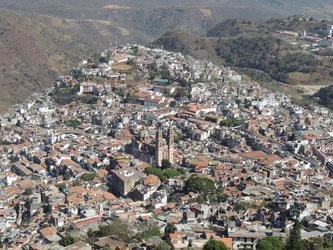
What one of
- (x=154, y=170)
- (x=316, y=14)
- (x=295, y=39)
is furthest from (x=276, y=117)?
(x=316, y=14)

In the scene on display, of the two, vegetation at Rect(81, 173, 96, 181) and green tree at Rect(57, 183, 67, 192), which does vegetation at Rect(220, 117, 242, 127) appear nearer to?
vegetation at Rect(81, 173, 96, 181)

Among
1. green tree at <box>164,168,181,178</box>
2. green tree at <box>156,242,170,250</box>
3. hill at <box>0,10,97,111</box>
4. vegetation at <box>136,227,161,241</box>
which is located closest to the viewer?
green tree at <box>156,242,170,250</box>

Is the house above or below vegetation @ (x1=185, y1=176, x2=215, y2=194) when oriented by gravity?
below

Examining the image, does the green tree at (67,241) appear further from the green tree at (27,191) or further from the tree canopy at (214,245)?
the green tree at (27,191)

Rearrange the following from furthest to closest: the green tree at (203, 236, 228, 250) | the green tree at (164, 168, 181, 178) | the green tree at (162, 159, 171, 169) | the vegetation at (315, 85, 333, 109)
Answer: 1. the vegetation at (315, 85, 333, 109)
2. the green tree at (162, 159, 171, 169)
3. the green tree at (164, 168, 181, 178)
4. the green tree at (203, 236, 228, 250)

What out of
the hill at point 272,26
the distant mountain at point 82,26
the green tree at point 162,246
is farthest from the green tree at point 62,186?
the hill at point 272,26

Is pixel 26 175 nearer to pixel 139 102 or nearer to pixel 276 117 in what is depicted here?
pixel 139 102

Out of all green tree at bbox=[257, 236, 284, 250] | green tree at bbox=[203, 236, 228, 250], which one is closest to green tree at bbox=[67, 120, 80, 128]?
green tree at bbox=[203, 236, 228, 250]
